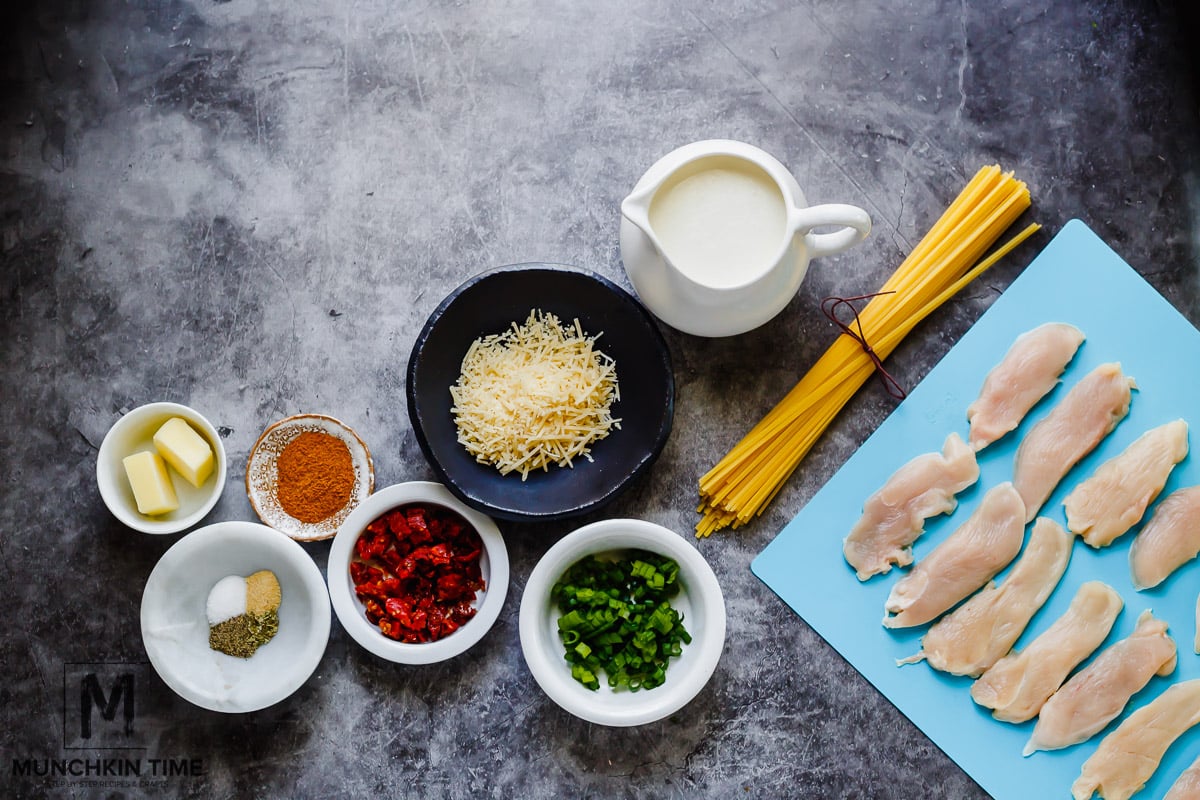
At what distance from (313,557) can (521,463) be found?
1.62 ft

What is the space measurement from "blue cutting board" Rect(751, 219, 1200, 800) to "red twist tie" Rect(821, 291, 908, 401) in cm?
4

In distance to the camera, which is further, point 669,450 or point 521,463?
point 669,450

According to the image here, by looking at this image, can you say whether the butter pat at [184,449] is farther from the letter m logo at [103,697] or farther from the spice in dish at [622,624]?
the spice in dish at [622,624]

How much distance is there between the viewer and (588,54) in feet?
5.94

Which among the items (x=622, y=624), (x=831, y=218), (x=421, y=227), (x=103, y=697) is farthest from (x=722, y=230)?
(x=103, y=697)

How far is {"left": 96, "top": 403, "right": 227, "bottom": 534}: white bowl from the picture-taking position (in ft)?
5.44

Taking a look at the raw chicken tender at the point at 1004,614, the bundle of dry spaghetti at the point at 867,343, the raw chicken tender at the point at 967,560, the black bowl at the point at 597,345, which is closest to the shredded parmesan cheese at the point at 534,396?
the black bowl at the point at 597,345

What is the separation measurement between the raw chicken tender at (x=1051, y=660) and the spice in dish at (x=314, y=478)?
4.33 ft

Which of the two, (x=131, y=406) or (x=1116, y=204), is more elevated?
(x=1116, y=204)

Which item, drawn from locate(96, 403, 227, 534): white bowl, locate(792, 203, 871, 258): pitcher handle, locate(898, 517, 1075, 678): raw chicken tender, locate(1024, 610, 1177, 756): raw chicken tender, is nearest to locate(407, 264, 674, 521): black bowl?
locate(792, 203, 871, 258): pitcher handle

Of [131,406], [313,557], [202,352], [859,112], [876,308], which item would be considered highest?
[859,112]

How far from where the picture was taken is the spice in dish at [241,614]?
1695 mm

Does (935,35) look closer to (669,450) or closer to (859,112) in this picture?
(859,112)

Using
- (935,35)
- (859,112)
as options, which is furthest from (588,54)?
(935,35)
